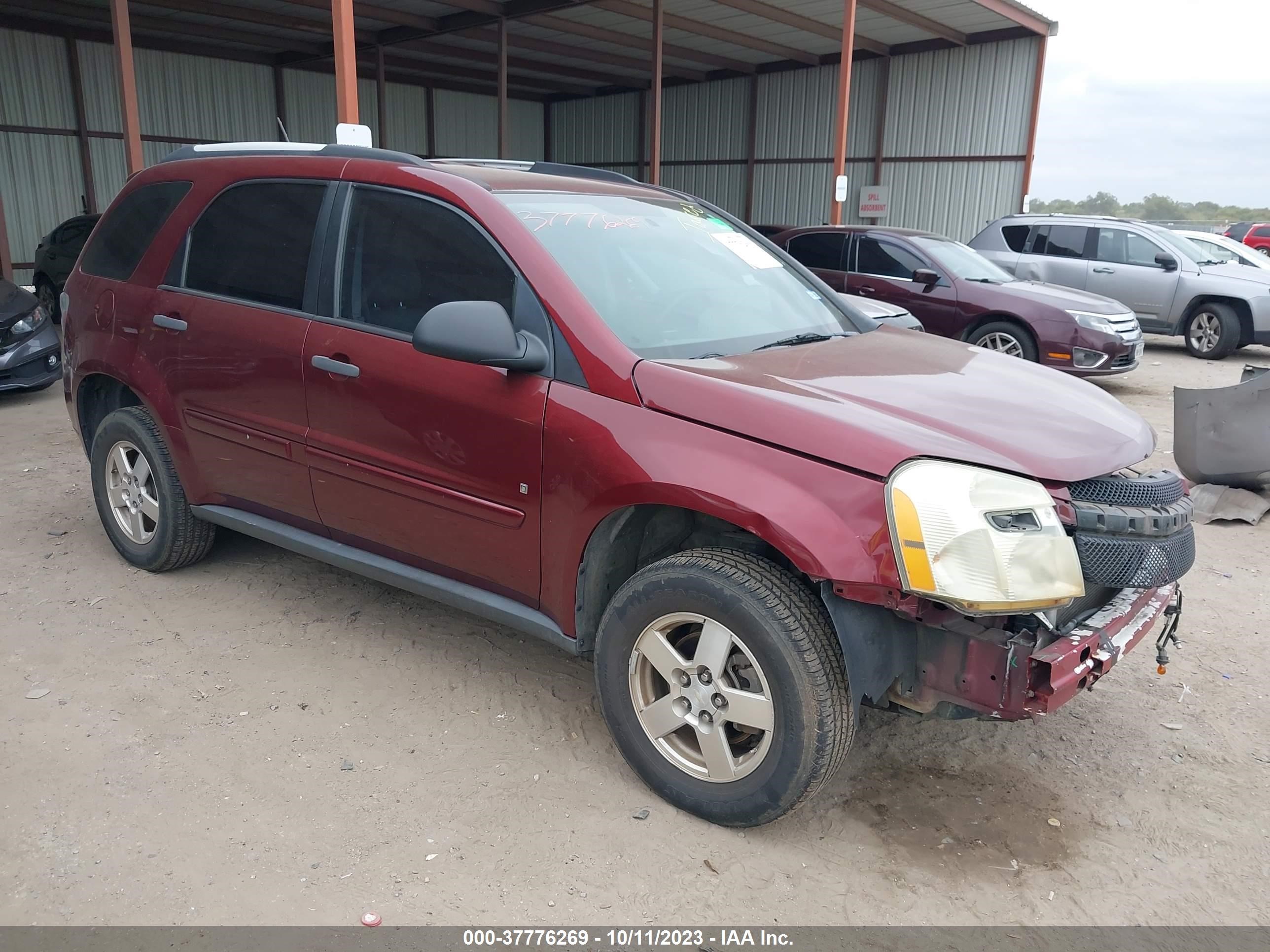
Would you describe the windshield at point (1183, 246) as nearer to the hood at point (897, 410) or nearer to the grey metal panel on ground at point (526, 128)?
the hood at point (897, 410)

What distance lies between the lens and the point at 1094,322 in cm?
909

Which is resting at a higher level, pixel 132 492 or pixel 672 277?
pixel 672 277

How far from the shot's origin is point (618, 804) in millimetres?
2842

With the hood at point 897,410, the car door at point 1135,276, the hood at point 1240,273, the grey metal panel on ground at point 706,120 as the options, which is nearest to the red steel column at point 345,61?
the hood at point 897,410

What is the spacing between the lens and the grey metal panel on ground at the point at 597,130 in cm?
2502

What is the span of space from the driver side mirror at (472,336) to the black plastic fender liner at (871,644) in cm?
111

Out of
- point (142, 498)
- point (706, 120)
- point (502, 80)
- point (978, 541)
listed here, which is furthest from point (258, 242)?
point (706, 120)

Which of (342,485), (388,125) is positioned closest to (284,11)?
(388,125)

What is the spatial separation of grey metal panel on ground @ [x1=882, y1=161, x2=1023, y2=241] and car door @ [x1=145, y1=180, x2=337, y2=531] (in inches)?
691

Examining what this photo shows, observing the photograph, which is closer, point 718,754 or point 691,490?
point 691,490

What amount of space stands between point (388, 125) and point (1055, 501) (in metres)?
23.8

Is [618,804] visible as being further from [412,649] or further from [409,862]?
[412,649]

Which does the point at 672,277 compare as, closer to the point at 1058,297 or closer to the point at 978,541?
the point at 978,541

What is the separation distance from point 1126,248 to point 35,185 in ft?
62.6
